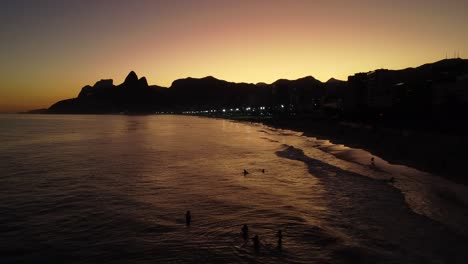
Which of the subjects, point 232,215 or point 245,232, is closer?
point 245,232

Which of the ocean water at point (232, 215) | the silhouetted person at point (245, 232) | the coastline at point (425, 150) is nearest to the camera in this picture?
the ocean water at point (232, 215)

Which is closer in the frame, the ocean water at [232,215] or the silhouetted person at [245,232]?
the ocean water at [232,215]

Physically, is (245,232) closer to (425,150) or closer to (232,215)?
(232,215)

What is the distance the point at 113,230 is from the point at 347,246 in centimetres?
1250

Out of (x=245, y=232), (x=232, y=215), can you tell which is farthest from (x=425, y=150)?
(x=245, y=232)

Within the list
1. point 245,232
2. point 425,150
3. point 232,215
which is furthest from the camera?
point 425,150

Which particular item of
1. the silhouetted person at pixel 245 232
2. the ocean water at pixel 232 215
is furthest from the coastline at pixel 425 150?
the silhouetted person at pixel 245 232

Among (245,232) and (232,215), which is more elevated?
(245,232)

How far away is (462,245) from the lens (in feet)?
57.1

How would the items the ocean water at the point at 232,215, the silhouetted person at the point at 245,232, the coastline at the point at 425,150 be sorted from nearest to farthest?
the ocean water at the point at 232,215 → the silhouetted person at the point at 245,232 → the coastline at the point at 425,150

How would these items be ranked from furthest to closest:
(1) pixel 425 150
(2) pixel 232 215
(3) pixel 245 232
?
(1) pixel 425 150, (2) pixel 232 215, (3) pixel 245 232

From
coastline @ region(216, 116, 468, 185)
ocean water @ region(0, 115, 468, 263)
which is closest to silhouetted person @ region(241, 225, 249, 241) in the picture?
ocean water @ region(0, 115, 468, 263)

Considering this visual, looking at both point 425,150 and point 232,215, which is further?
point 425,150

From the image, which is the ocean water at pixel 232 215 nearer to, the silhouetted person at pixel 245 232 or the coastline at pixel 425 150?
the silhouetted person at pixel 245 232
